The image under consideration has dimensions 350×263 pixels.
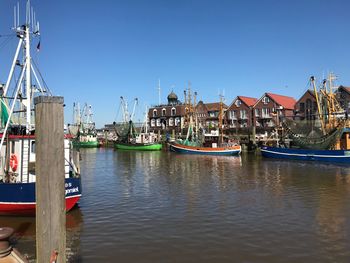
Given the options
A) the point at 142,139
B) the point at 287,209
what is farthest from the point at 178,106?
the point at 287,209

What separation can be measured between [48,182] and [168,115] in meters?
A: 101

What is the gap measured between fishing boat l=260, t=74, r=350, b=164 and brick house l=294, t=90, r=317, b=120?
1923cm

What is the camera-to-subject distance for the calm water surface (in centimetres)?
1134

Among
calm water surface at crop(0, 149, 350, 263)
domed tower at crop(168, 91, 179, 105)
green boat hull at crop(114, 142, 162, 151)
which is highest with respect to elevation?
domed tower at crop(168, 91, 179, 105)

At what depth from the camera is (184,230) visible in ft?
45.4

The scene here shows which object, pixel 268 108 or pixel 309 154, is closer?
pixel 309 154

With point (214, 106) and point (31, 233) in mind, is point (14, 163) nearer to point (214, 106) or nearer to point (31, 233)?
point (31, 233)

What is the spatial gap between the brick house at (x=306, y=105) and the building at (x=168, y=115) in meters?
36.0

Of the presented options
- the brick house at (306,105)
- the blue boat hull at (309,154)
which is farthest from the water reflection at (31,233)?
the brick house at (306,105)

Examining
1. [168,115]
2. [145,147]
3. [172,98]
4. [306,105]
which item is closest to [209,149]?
[145,147]

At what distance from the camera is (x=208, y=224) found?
14.6 m

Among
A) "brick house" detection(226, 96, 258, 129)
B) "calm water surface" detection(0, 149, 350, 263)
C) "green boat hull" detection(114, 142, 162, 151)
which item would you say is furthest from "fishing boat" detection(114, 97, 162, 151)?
"calm water surface" detection(0, 149, 350, 263)

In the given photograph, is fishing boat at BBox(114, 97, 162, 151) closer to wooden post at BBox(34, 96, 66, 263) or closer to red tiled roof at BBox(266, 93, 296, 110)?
red tiled roof at BBox(266, 93, 296, 110)

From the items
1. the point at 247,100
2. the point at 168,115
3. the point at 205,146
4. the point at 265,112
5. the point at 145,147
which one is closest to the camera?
the point at 205,146
